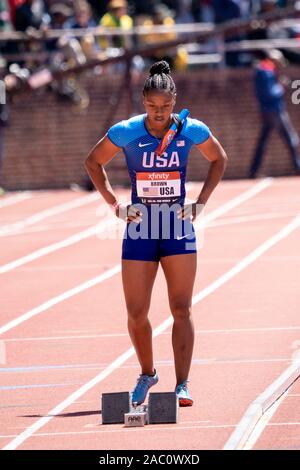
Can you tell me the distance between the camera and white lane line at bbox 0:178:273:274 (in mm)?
18219

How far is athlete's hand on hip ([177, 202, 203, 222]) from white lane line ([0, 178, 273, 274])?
25.8 feet

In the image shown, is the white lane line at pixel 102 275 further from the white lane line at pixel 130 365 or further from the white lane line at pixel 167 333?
the white lane line at pixel 130 365

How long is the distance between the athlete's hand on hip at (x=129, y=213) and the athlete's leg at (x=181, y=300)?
0.35m

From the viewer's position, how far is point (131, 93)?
84.4 feet

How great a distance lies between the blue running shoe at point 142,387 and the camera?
386 inches

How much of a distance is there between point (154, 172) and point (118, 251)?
360 inches

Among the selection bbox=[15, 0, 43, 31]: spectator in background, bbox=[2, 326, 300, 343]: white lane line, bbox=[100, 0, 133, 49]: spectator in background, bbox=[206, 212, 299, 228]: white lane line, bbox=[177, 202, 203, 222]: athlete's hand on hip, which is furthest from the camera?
bbox=[100, 0, 133, 49]: spectator in background

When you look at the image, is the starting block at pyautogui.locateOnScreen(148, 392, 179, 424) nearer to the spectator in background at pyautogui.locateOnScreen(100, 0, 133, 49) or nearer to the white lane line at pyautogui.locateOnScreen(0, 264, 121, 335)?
the white lane line at pyautogui.locateOnScreen(0, 264, 121, 335)

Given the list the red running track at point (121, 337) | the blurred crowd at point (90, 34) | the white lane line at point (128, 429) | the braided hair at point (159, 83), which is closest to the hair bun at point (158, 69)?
the braided hair at point (159, 83)

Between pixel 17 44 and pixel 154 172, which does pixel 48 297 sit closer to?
pixel 154 172

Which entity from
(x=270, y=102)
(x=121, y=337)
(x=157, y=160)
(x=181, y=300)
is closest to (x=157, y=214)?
(x=157, y=160)

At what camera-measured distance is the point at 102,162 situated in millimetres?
9977

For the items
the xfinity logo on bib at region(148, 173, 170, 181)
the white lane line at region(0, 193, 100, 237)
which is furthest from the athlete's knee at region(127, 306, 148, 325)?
the white lane line at region(0, 193, 100, 237)
